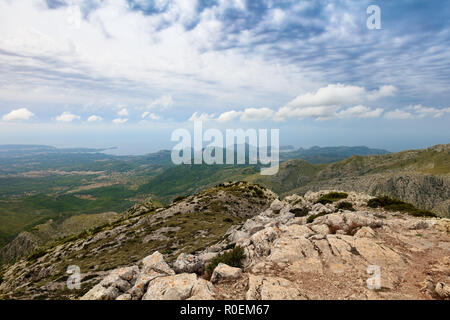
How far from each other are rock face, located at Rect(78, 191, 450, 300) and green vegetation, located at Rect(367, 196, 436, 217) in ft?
31.5

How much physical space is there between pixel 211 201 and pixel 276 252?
55.8m

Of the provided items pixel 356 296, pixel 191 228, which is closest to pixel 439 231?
pixel 356 296

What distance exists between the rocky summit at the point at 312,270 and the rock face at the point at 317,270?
0.16 ft

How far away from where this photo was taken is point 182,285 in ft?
41.5

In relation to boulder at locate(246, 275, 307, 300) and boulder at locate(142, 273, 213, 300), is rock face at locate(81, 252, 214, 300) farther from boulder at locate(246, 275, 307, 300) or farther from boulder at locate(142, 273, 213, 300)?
boulder at locate(246, 275, 307, 300)

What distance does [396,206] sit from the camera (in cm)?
3250

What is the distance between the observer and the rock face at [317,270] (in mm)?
12242

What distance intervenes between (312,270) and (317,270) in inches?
12.9

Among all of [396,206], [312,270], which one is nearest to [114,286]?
[312,270]

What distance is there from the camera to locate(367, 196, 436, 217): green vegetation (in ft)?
96.7
